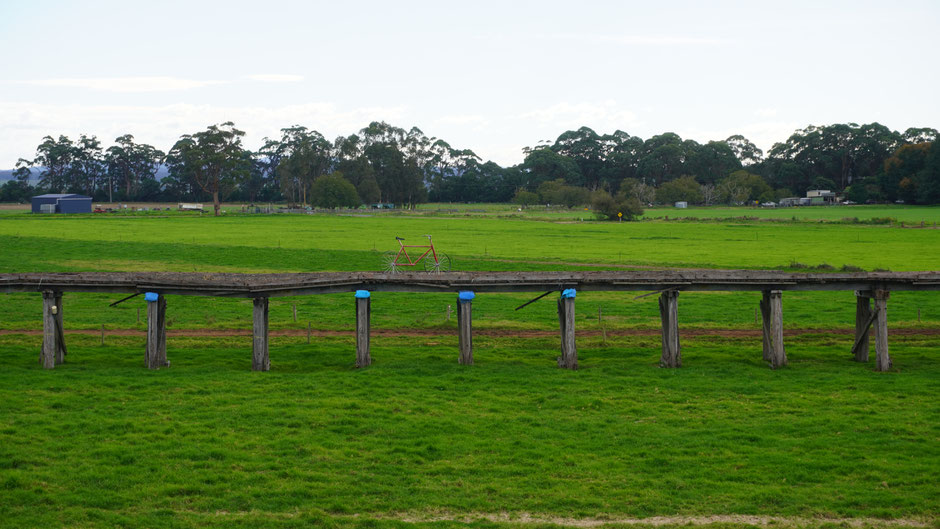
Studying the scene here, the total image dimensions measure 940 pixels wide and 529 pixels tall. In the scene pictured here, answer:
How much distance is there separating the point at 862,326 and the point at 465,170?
7077 inches

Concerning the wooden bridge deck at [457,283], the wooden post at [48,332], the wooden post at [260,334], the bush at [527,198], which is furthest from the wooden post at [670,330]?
the bush at [527,198]

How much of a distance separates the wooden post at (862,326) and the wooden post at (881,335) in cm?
55

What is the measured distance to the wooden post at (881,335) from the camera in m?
20.2

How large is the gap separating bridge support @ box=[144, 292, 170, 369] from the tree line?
127 meters

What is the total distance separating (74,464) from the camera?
43.8 ft

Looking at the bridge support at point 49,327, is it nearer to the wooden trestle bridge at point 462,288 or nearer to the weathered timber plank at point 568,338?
the wooden trestle bridge at point 462,288

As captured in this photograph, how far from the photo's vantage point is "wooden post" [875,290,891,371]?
66.1 ft

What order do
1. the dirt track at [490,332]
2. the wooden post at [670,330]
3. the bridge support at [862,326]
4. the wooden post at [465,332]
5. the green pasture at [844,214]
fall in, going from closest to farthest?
1. the wooden post at [670,330]
2. the wooden post at [465,332]
3. the bridge support at [862,326]
4. the dirt track at [490,332]
5. the green pasture at [844,214]

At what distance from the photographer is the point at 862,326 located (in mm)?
22016

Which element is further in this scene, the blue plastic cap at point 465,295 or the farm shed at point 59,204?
the farm shed at point 59,204

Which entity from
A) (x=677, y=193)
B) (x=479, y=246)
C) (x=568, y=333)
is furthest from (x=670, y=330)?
(x=677, y=193)

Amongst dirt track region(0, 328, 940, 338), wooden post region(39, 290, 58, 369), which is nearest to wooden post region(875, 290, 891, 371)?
dirt track region(0, 328, 940, 338)

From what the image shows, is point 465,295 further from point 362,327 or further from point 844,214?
point 844,214

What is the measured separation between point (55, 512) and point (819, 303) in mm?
28503
